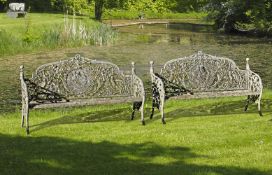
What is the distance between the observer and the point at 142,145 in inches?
334

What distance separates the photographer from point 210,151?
7977mm

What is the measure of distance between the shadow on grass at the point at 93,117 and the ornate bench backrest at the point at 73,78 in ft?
2.49

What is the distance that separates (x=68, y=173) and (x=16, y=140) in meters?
2.60

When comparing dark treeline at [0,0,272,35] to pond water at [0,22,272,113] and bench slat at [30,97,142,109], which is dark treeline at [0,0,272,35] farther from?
bench slat at [30,97,142,109]

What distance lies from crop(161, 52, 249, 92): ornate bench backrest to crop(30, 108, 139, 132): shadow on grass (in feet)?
4.61

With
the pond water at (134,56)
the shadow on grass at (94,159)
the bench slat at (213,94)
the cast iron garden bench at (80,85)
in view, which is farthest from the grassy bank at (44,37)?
the shadow on grass at (94,159)

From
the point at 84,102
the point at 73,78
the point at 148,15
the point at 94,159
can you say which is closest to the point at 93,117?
the point at 73,78

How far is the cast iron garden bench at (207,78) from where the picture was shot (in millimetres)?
11599

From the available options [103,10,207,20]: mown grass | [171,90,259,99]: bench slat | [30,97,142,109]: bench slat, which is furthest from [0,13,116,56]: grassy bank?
[103,10,207,20]: mown grass

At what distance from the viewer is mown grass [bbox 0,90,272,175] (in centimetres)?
704

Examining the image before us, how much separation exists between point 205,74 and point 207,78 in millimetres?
105

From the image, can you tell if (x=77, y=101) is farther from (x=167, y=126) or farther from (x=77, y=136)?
(x=167, y=126)

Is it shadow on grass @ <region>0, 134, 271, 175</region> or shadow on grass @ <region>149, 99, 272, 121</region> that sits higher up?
shadow on grass @ <region>0, 134, 271, 175</region>

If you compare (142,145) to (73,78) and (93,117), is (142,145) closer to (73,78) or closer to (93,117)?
(73,78)
